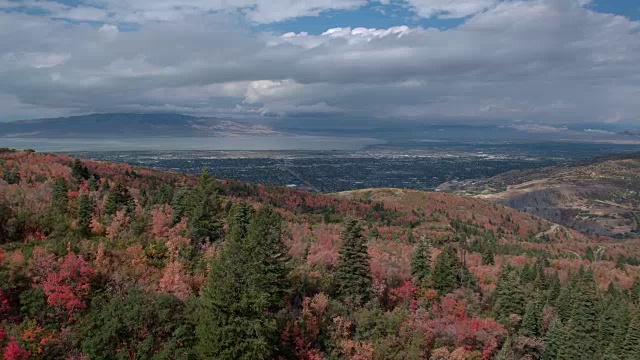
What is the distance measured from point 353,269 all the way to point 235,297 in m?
12.4

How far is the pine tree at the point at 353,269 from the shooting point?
33.7 m

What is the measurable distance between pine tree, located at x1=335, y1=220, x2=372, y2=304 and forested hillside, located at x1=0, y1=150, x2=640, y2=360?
4.5 inches

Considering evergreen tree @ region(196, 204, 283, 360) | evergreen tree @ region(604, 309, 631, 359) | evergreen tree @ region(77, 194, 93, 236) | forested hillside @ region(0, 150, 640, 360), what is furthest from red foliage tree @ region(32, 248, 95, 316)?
evergreen tree @ region(604, 309, 631, 359)

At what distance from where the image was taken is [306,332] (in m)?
28.0

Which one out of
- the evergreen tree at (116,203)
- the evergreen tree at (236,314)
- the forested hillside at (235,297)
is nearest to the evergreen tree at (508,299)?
the forested hillside at (235,297)

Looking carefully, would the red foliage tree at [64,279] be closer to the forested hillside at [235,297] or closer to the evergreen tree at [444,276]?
the forested hillside at [235,297]

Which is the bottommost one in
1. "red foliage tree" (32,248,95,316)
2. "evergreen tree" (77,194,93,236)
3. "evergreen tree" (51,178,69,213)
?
"red foliage tree" (32,248,95,316)

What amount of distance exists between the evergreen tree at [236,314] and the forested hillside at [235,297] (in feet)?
0.25

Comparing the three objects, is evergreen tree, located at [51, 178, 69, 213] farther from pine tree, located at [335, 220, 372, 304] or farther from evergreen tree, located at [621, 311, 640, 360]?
evergreen tree, located at [621, 311, 640, 360]

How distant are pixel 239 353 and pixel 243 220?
19679 mm

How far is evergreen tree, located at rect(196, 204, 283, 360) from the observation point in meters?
22.8

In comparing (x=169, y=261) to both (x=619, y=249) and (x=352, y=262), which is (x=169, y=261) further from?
(x=619, y=249)

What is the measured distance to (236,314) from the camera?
2370 centimetres

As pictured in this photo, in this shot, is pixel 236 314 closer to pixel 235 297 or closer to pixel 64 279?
pixel 235 297
